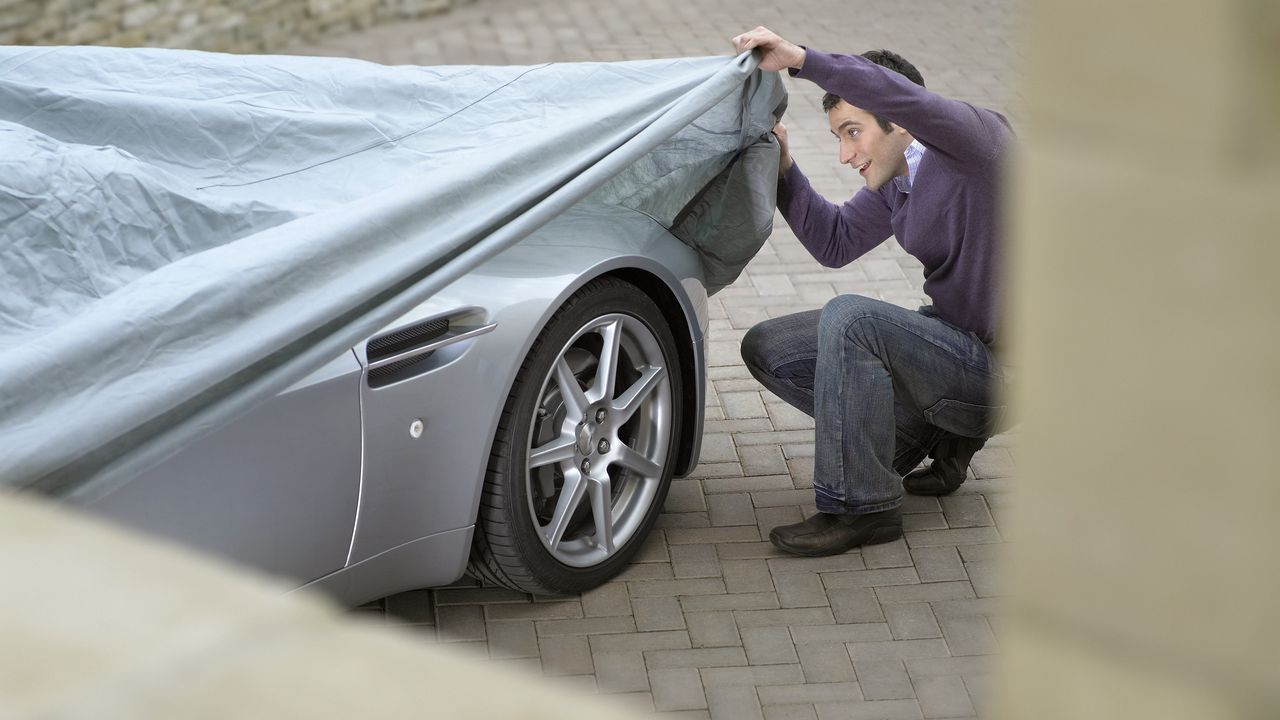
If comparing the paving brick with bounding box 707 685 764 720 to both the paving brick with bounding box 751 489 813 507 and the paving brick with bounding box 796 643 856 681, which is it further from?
the paving brick with bounding box 751 489 813 507

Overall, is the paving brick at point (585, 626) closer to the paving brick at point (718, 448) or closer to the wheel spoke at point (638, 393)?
the wheel spoke at point (638, 393)

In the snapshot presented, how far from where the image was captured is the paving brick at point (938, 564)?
12.7ft

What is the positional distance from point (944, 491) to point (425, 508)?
1.86 meters

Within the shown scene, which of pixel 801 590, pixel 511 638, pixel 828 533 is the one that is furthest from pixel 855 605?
pixel 511 638

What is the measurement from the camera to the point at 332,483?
288cm

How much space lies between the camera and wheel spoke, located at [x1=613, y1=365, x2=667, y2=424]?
3.62 m

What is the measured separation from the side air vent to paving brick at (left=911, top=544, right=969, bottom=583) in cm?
152

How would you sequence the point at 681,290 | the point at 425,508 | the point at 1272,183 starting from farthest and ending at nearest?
the point at 681,290, the point at 425,508, the point at 1272,183

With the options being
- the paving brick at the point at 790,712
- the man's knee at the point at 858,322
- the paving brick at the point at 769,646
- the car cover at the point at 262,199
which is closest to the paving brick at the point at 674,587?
the paving brick at the point at 769,646

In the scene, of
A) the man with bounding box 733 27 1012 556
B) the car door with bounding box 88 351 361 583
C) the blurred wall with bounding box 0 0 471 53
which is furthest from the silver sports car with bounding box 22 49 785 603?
the blurred wall with bounding box 0 0 471 53

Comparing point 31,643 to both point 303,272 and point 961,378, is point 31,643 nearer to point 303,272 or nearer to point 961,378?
point 303,272

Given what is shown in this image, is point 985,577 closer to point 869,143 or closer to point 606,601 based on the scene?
point 606,601

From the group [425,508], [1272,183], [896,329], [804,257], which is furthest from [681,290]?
[1272,183]

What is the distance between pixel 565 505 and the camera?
350 cm
